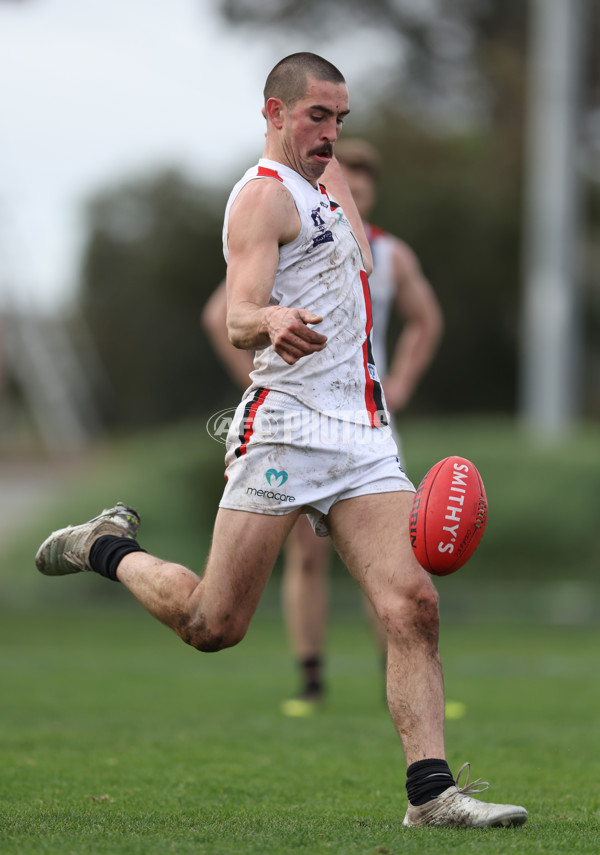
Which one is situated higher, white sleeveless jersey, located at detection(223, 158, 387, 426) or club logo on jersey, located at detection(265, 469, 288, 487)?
white sleeveless jersey, located at detection(223, 158, 387, 426)

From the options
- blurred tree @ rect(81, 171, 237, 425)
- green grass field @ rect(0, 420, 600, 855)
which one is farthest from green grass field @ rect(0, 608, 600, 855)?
blurred tree @ rect(81, 171, 237, 425)

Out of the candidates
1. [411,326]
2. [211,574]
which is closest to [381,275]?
[411,326]

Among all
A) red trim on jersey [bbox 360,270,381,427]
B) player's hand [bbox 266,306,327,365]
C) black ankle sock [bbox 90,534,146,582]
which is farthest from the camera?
black ankle sock [bbox 90,534,146,582]

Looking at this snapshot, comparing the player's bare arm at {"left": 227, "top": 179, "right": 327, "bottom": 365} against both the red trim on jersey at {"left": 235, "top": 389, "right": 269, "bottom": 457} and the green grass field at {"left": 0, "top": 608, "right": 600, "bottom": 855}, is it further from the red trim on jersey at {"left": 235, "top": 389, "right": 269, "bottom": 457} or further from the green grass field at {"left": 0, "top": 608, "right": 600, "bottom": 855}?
the green grass field at {"left": 0, "top": 608, "right": 600, "bottom": 855}

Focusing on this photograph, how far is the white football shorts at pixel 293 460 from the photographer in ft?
13.6

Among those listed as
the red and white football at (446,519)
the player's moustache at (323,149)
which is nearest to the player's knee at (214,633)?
the red and white football at (446,519)

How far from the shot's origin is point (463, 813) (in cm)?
394

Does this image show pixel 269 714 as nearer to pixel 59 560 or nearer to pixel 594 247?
pixel 59 560

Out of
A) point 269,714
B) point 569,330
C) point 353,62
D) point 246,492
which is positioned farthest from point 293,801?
point 353,62

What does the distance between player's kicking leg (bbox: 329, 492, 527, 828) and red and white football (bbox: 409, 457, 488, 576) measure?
87 millimetres

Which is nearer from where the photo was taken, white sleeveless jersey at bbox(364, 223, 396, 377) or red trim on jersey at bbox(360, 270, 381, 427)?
red trim on jersey at bbox(360, 270, 381, 427)

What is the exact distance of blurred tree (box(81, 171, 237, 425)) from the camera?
123 ft

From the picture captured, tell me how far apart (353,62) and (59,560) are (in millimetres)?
27580

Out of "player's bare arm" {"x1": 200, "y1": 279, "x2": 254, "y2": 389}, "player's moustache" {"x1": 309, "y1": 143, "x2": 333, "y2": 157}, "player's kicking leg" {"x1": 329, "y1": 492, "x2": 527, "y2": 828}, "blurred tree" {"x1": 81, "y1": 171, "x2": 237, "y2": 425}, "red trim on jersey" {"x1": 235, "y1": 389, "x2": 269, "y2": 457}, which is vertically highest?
"blurred tree" {"x1": 81, "y1": 171, "x2": 237, "y2": 425}
